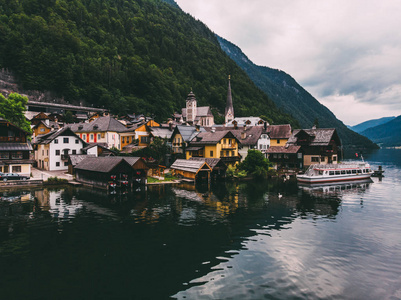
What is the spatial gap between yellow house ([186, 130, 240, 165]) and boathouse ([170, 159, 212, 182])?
6357mm

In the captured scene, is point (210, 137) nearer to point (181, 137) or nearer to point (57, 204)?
point (181, 137)

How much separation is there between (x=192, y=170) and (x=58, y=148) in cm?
3398

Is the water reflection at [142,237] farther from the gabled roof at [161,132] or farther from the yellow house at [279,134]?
the yellow house at [279,134]

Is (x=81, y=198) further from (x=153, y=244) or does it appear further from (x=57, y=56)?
(x=57, y=56)

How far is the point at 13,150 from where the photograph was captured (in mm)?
49656

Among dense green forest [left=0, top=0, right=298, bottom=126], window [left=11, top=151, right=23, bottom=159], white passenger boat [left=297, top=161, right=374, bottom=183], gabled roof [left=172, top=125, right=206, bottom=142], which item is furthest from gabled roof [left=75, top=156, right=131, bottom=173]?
dense green forest [left=0, top=0, right=298, bottom=126]

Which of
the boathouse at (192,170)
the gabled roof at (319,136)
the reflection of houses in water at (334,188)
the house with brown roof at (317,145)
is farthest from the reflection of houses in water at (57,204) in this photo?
the gabled roof at (319,136)

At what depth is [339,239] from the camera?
24.3m

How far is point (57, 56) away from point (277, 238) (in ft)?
504

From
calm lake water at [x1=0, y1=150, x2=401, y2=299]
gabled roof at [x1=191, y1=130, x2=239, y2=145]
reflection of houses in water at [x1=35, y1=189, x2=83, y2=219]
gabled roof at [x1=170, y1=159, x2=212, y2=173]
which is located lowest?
calm lake water at [x1=0, y1=150, x2=401, y2=299]

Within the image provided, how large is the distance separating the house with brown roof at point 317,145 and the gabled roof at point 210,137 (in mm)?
22978

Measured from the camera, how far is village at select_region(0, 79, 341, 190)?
49.5 m

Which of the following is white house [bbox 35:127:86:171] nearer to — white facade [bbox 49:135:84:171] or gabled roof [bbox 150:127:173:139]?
white facade [bbox 49:135:84:171]

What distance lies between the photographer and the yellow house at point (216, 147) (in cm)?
6562
